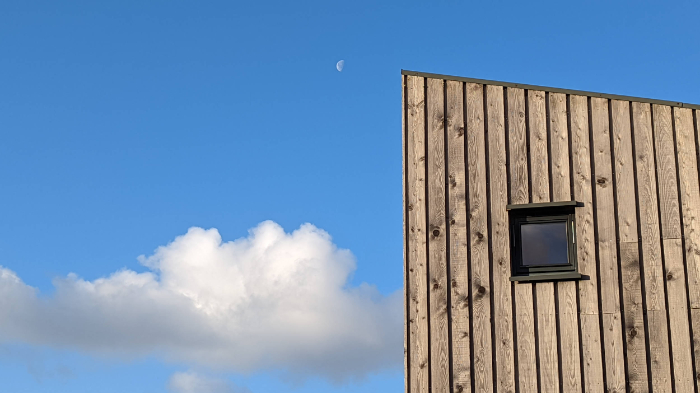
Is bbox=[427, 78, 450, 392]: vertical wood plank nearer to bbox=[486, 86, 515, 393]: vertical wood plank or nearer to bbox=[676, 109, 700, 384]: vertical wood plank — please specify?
bbox=[486, 86, 515, 393]: vertical wood plank

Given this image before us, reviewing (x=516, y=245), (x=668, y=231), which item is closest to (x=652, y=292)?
(x=668, y=231)

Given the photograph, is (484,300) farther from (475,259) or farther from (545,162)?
(545,162)

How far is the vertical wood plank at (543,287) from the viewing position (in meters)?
Result: 10.7

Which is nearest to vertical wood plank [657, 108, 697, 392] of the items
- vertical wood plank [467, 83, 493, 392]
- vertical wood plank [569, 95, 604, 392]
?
vertical wood plank [569, 95, 604, 392]

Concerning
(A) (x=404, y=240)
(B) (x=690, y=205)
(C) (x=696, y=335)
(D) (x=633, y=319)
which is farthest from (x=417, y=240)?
(C) (x=696, y=335)

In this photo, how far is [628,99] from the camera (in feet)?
37.2

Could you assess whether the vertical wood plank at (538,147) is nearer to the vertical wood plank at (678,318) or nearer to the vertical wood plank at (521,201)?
the vertical wood plank at (521,201)

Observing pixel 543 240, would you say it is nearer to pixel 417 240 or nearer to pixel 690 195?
pixel 417 240

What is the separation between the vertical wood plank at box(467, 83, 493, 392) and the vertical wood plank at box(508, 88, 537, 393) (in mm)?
378

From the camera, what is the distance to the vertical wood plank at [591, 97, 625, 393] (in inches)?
415

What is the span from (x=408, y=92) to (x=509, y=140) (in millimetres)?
1704

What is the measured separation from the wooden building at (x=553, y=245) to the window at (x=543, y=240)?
0.06 ft

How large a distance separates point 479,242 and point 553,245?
0.97m

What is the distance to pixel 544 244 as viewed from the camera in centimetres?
1116
